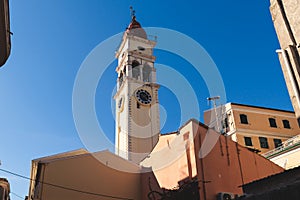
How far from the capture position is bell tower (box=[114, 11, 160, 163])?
39.9m

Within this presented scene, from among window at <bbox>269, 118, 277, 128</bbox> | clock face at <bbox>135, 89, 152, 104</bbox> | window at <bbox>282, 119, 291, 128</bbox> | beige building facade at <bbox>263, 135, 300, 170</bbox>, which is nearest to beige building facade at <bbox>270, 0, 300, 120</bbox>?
beige building facade at <bbox>263, 135, 300, 170</bbox>

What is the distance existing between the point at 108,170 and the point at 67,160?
108 inches

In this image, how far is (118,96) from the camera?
47719mm

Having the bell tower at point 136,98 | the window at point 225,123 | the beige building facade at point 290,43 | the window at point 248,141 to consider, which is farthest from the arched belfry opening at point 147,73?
the beige building facade at point 290,43

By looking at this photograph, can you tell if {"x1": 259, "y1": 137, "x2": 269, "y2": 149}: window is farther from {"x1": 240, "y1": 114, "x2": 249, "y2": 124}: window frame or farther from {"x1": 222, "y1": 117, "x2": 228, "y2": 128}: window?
{"x1": 222, "y1": 117, "x2": 228, "y2": 128}: window

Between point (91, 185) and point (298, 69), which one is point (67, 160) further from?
point (298, 69)

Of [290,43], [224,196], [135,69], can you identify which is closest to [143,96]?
[135,69]

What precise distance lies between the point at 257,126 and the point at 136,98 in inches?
700

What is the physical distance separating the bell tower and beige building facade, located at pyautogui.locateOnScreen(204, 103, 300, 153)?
36.1 feet

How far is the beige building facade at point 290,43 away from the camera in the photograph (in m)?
6.49

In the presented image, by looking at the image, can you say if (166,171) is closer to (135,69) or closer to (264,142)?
(264,142)

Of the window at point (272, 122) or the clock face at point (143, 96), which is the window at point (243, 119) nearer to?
the window at point (272, 122)

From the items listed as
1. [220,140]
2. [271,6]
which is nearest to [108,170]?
[220,140]

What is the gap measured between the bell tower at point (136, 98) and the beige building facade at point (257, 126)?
11.0 m
